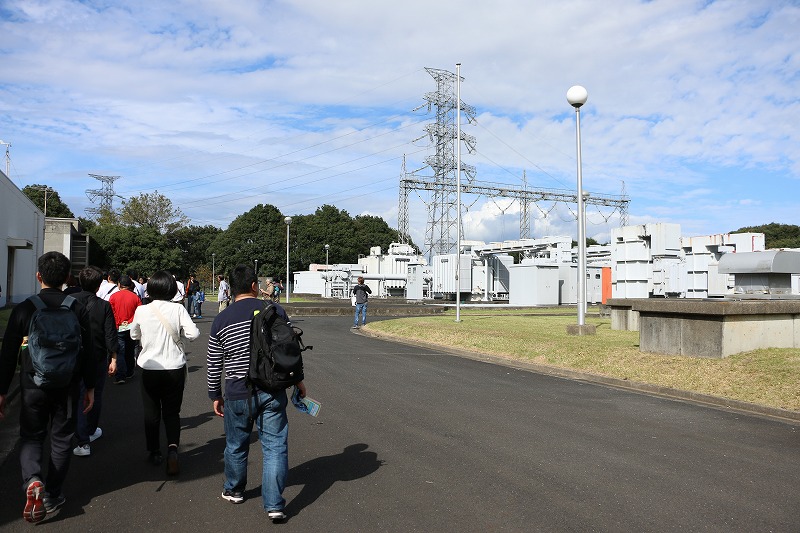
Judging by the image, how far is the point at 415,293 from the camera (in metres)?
51.3

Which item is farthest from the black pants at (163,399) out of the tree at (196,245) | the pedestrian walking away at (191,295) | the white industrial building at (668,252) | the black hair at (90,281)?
the tree at (196,245)

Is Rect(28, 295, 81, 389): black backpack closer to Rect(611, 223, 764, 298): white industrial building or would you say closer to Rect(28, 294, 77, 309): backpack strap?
Rect(28, 294, 77, 309): backpack strap

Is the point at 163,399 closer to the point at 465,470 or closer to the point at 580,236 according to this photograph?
the point at 465,470

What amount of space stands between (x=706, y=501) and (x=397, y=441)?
3.00 m

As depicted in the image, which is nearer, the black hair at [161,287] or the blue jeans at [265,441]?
the blue jeans at [265,441]

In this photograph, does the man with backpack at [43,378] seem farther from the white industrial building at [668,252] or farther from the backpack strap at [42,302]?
the white industrial building at [668,252]

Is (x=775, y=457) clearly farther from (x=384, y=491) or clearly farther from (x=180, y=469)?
(x=180, y=469)

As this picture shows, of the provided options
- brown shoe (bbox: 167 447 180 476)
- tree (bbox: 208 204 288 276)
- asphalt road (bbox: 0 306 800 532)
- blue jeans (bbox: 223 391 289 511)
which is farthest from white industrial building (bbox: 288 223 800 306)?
tree (bbox: 208 204 288 276)

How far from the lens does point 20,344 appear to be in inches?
189

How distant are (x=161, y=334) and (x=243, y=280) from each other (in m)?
1.30

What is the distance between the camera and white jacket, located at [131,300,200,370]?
5.73m

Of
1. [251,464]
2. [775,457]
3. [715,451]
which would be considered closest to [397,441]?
[251,464]

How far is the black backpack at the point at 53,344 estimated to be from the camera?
15.1 ft

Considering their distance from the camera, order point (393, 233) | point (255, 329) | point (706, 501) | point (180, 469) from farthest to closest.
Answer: point (393, 233)
point (180, 469)
point (706, 501)
point (255, 329)
